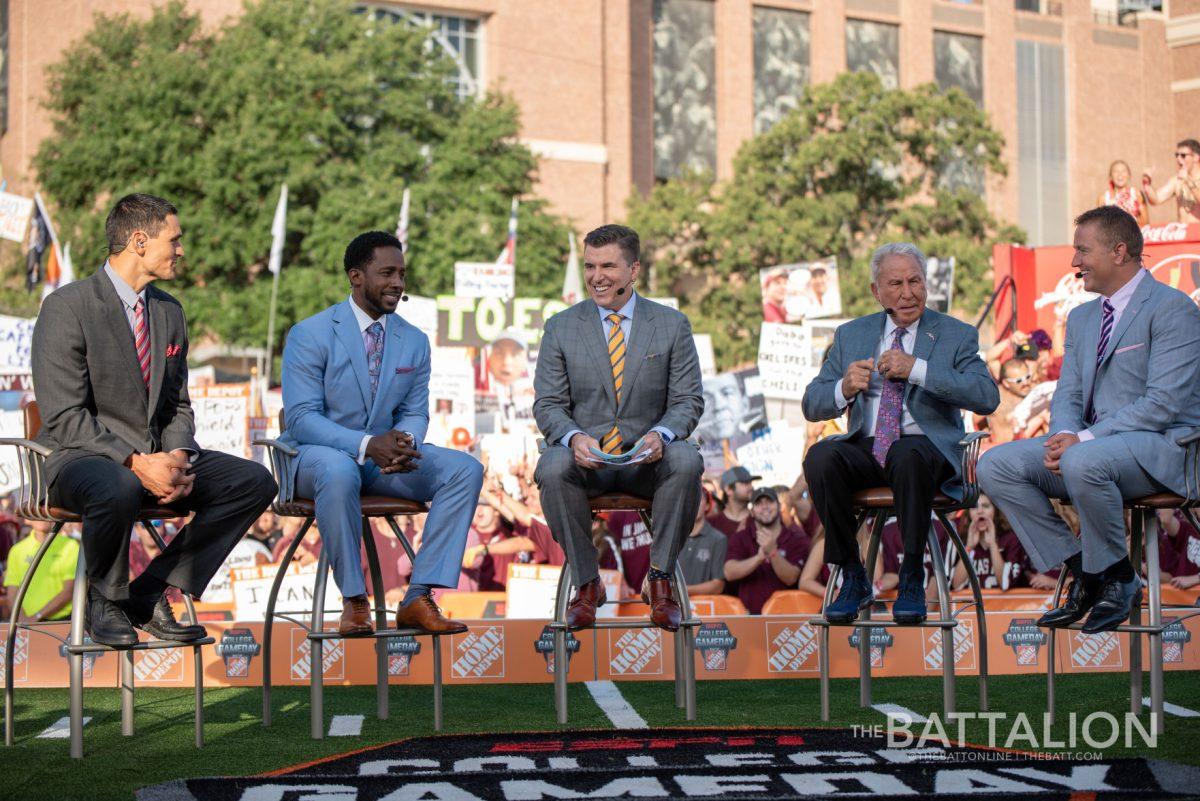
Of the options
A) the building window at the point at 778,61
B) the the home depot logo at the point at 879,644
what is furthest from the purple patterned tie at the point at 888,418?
the building window at the point at 778,61

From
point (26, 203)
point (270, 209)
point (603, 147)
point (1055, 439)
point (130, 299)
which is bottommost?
point (1055, 439)

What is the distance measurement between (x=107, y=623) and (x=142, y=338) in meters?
1.13

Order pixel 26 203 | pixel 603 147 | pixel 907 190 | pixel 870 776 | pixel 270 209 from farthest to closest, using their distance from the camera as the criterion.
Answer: pixel 603 147 < pixel 907 190 < pixel 270 209 < pixel 26 203 < pixel 870 776

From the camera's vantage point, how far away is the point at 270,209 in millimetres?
38750

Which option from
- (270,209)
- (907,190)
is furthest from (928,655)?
(907,190)

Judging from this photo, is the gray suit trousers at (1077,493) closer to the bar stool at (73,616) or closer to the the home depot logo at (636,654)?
the the home depot logo at (636,654)

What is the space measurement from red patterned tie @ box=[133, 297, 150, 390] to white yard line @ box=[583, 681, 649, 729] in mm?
2346

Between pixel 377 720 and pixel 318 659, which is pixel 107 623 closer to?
pixel 318 659

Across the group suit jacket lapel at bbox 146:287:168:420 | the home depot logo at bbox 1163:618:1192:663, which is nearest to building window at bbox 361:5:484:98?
the home depot logo at bbox 1163:618:1192:663

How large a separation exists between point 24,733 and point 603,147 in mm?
47407

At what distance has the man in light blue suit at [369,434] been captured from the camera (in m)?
6.37

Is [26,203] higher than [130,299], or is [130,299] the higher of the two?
[26,203]

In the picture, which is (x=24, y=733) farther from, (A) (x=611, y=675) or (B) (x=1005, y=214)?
(B) (x=1005, y=214)

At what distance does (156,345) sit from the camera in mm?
6305
